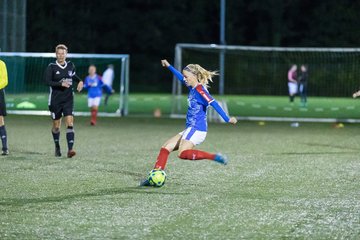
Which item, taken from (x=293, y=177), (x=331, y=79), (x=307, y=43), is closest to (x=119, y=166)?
(x=293, y=177)

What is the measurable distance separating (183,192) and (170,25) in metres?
54.4

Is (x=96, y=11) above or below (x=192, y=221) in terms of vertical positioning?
above

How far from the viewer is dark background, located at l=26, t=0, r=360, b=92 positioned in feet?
208

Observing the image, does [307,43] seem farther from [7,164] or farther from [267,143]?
[7,164]

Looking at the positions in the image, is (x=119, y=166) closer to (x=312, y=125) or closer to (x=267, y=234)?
(x=267, y=234)

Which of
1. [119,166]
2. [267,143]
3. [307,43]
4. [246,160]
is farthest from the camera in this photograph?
[307,43]

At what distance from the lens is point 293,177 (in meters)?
13.1

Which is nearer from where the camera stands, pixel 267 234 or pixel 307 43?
pixel 267 234

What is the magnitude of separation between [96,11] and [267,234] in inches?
2299

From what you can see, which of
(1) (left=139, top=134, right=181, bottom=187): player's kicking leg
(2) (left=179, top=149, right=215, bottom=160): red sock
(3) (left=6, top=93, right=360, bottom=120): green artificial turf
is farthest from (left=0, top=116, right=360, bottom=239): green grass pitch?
(3) (left=6, top=93, right=360, bottom=120): green artificial turf

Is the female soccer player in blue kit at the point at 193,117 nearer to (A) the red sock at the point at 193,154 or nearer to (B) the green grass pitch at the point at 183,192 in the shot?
(A) the red sock at the point at 193,154

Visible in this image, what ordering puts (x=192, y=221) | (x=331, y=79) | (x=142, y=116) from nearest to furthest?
(x=192, y=221)
(x=142, y=116)
(x=331, y=79)

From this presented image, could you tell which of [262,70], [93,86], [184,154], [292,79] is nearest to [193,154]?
[184,154]

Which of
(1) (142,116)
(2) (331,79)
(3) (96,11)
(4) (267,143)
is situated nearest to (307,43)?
(3) (96,11)
